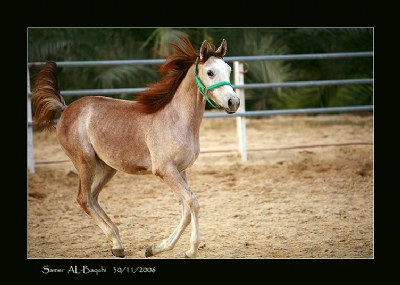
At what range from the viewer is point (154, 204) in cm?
693

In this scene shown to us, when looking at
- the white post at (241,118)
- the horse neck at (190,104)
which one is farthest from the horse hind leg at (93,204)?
the white post at (241,118)

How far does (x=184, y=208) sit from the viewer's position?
15.8 ft

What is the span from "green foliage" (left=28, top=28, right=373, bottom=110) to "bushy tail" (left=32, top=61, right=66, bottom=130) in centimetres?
356

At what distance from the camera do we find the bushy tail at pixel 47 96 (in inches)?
212

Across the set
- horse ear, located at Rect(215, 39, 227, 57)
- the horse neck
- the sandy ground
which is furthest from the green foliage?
horse ear, located at Rect(215, 39, 227, 57)

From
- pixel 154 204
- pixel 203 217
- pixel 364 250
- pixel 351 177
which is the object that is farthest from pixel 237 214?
pixel 351 177

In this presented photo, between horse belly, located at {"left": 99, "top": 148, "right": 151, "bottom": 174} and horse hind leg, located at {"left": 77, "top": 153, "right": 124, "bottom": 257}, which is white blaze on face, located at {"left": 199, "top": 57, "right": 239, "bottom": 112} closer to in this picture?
horse belly, located at {"left": 99, "top": 148, "right": 151, "bottom": 174}

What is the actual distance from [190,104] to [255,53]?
508 cm

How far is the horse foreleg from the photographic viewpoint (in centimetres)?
464

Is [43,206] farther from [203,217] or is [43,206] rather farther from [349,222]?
[349,222]

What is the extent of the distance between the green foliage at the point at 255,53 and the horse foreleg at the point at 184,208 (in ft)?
14.6

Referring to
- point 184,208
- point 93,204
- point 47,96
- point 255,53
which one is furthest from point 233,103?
point 255,53

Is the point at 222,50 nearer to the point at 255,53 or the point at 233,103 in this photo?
the point at 233,103

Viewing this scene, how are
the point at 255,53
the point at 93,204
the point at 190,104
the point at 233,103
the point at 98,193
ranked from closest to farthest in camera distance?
the point at 233,103, the point at 190,104, the point at 93,204, the point at 98,193, the point at 255,53
